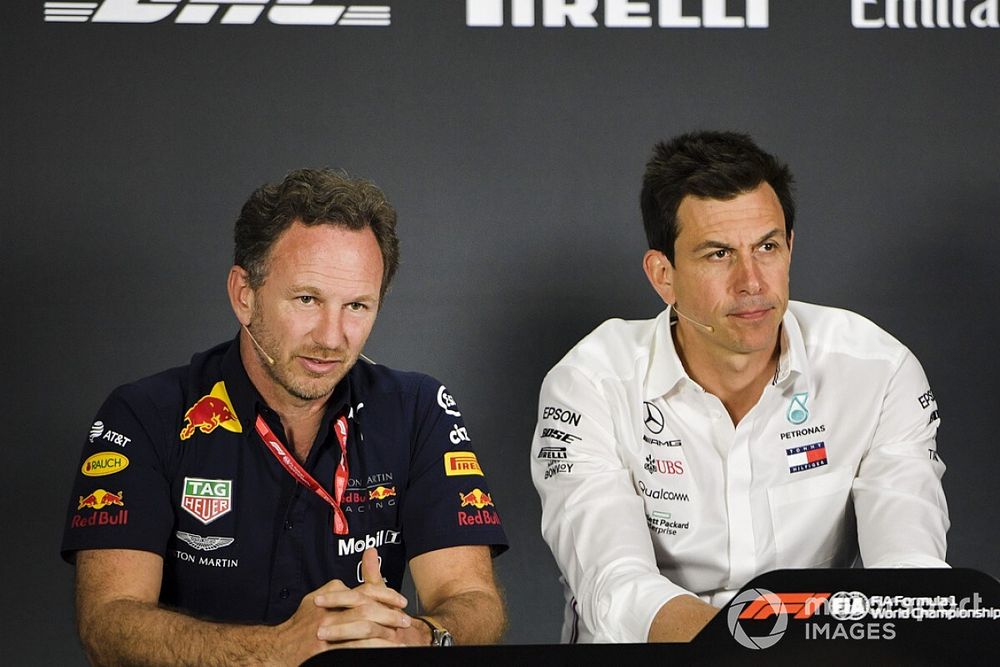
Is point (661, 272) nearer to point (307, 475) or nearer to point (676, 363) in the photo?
point (676, 363)

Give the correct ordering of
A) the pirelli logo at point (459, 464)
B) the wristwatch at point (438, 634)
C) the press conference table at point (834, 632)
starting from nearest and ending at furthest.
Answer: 1. the press conference table at point (834, 632)
2. the wristwatch at point (438, 634)
3. the pirelli logo at point (459, 464)

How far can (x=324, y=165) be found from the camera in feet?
8.14

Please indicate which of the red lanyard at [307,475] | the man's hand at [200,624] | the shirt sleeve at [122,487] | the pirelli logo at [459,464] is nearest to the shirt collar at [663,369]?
the pirelli logo at [459,464]

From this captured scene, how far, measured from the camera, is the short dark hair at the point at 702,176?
2.09 m

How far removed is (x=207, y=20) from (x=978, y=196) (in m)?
1.69

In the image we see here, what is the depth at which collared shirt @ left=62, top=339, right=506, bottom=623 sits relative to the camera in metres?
1.80

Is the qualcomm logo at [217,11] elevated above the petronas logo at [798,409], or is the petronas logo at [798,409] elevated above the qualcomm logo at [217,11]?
the qualcomm logo at [217,11]

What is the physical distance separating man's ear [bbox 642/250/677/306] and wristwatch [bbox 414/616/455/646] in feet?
2.66

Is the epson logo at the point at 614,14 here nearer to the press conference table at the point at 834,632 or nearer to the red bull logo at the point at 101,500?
the red bull logo at the point at 101,500

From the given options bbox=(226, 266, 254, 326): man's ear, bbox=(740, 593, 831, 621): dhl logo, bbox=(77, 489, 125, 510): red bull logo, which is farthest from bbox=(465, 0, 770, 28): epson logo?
bbox=(740, 593, 831, 621): dhl logo

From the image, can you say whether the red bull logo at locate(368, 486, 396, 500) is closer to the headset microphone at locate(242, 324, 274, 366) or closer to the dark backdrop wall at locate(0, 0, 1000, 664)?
the headset microphone at locate(242, 324, 274, 366)

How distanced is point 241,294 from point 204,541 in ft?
1.36

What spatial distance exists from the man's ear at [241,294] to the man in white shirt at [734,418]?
0.54 metres

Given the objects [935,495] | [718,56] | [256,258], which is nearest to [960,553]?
[935,495]
